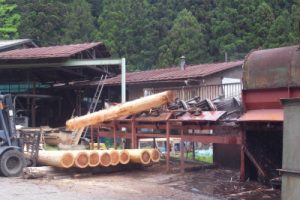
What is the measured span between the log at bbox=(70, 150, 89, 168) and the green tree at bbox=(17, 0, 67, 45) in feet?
92.6

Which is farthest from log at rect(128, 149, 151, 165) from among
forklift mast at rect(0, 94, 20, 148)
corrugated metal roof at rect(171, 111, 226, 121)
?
forklift mast at rect(0, 94, 20, 148)

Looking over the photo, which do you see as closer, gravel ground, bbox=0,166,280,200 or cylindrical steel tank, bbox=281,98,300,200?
cylindrical steel tank, bbox=281,98,300,200

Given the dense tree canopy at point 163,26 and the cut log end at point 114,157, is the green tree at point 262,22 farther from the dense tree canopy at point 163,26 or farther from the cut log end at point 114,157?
the cut log end at point 114,157

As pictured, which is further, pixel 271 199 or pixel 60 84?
pixel 60 84

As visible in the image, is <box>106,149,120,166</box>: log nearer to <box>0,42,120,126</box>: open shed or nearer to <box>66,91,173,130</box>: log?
<box>66,91,173,130</box>: log

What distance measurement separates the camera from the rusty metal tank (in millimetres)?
11148

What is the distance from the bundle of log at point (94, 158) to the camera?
46.2 feet

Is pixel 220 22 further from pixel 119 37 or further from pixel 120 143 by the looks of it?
pixel 120 143

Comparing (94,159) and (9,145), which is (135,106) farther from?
(9,145)

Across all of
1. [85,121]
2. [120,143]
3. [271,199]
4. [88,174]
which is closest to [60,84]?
[120,143]

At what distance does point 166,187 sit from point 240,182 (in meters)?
1.85

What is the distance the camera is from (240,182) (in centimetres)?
1261

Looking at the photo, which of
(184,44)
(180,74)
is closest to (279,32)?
(184,44)

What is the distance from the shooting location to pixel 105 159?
14.5 m
